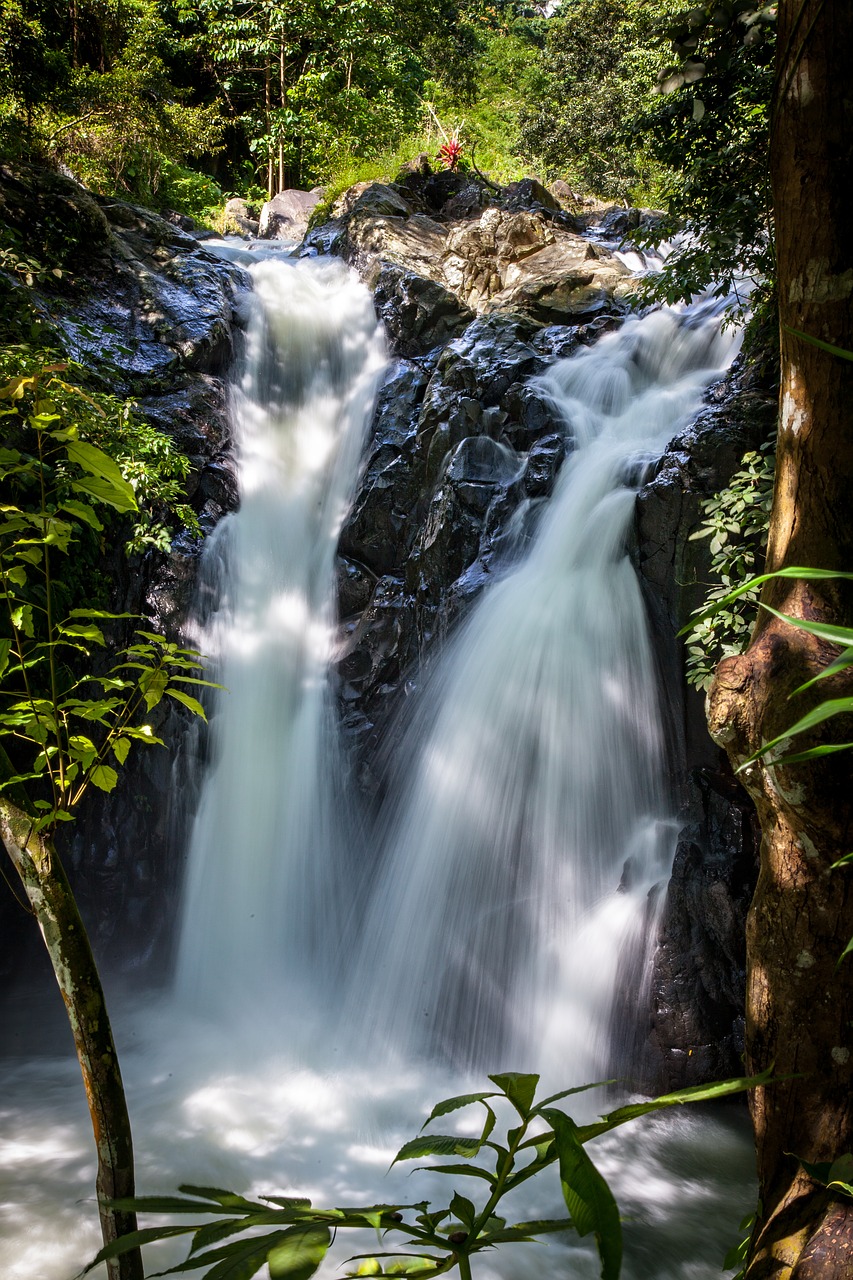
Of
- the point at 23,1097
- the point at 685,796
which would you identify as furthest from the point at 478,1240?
the point at 23,1097

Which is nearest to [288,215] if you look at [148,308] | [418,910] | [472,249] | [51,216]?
[472,249]

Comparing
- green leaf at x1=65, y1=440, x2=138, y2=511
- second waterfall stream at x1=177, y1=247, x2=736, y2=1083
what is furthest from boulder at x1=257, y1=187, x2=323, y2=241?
green leaf at x1=65, y1=440, x2=138, y2=511

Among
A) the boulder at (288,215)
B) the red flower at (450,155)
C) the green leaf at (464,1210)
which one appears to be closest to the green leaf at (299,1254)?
the green leaf at (464,1210)

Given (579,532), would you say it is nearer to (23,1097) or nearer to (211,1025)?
(211,1025)

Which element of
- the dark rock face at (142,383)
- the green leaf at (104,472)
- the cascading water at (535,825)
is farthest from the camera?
the dark rock face at (142,383)

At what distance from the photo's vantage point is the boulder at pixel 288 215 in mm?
13656

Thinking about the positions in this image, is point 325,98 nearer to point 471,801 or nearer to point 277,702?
point 277,702

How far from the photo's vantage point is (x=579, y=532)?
17.8 feet

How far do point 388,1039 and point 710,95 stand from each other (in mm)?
5693

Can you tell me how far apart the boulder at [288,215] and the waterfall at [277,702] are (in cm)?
662

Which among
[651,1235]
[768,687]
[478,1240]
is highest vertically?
[768,687]

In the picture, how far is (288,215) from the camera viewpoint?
46.1ft

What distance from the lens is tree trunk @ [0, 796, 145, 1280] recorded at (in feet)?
4.99

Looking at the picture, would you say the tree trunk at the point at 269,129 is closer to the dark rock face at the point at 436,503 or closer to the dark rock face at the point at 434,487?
the dark rock face at the point at 434,487
